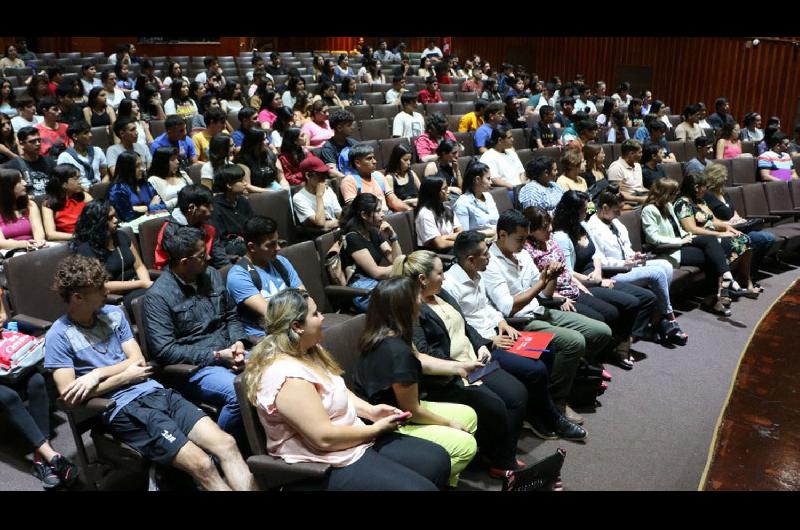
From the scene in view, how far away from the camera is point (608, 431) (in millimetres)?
3555

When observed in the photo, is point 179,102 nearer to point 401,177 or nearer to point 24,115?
point 24,115

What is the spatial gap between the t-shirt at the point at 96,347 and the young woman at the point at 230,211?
4.41 ft

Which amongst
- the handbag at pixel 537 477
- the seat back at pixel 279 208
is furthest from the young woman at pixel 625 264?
the handbag at pixel 537 477

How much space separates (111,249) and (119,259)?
6 cm

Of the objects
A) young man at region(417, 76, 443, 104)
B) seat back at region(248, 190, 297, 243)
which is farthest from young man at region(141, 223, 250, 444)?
young man at region(417, 76, 443, 104)

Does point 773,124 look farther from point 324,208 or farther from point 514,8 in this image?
point 514,8

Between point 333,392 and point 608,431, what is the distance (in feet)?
5.73

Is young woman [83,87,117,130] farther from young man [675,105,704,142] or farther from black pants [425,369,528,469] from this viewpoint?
young man [675,105,704,142]

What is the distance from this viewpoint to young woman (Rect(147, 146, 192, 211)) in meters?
4.62

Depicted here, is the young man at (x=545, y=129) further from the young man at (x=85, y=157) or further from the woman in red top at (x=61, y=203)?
the woman in red top at (x=61, y=203)

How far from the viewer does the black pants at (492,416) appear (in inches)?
118

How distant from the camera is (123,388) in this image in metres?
2.69

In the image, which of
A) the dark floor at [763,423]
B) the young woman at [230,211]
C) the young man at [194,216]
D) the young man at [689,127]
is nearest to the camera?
the dark floor at [763,423]

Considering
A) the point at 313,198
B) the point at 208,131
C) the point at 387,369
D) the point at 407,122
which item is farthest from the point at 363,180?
the point at 407,122
